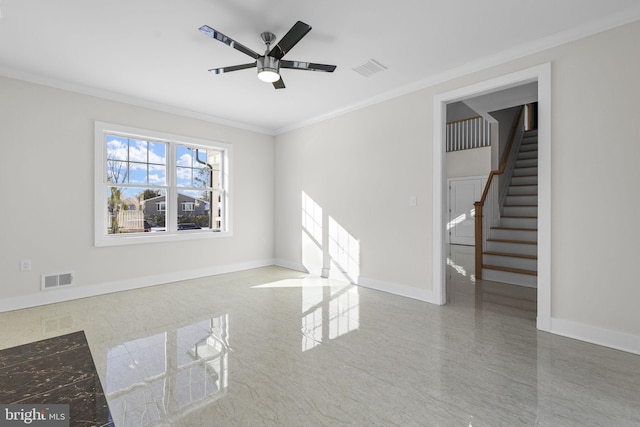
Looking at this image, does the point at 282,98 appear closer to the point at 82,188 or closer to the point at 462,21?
the point at 462,21

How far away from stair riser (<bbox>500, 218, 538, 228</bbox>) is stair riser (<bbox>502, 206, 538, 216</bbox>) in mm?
247

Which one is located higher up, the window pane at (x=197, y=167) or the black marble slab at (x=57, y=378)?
the window pane at (x=197, y=167)

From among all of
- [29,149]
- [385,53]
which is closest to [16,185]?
[29,149]

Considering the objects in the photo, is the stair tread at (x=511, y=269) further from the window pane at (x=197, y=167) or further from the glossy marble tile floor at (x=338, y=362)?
the window pane at (x=197, y=167)

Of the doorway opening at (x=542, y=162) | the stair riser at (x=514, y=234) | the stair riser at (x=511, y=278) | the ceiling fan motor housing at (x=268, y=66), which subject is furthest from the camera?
the stair riser at (x=514, y=234)

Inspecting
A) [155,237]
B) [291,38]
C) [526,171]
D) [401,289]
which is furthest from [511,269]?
[155,237]

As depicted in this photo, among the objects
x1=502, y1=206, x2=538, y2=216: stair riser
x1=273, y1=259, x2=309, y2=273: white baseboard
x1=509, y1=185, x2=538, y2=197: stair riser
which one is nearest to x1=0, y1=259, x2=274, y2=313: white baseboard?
x1=273, y1=259, x2=309, y2=273: white baseboard

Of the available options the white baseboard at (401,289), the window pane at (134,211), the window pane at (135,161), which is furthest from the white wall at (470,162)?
the window pane at (134,211)

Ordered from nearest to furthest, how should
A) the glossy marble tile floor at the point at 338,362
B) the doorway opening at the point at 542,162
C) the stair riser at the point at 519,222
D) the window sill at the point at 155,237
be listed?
the glossy marble tile floor at the point at 338,362 < the doorway opening at the point at 542,162 < the window sill at the point at 155,237 < the stair riser at the point at 519,222

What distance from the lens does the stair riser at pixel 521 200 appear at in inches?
218

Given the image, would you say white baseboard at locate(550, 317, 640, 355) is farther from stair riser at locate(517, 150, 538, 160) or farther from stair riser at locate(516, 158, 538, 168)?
stair riser at locate(517, 150, 538, 160)

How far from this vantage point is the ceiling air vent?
3438 millimetres

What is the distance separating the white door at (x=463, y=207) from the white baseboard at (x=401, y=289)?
5.42 metres

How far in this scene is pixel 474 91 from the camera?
3492mm
